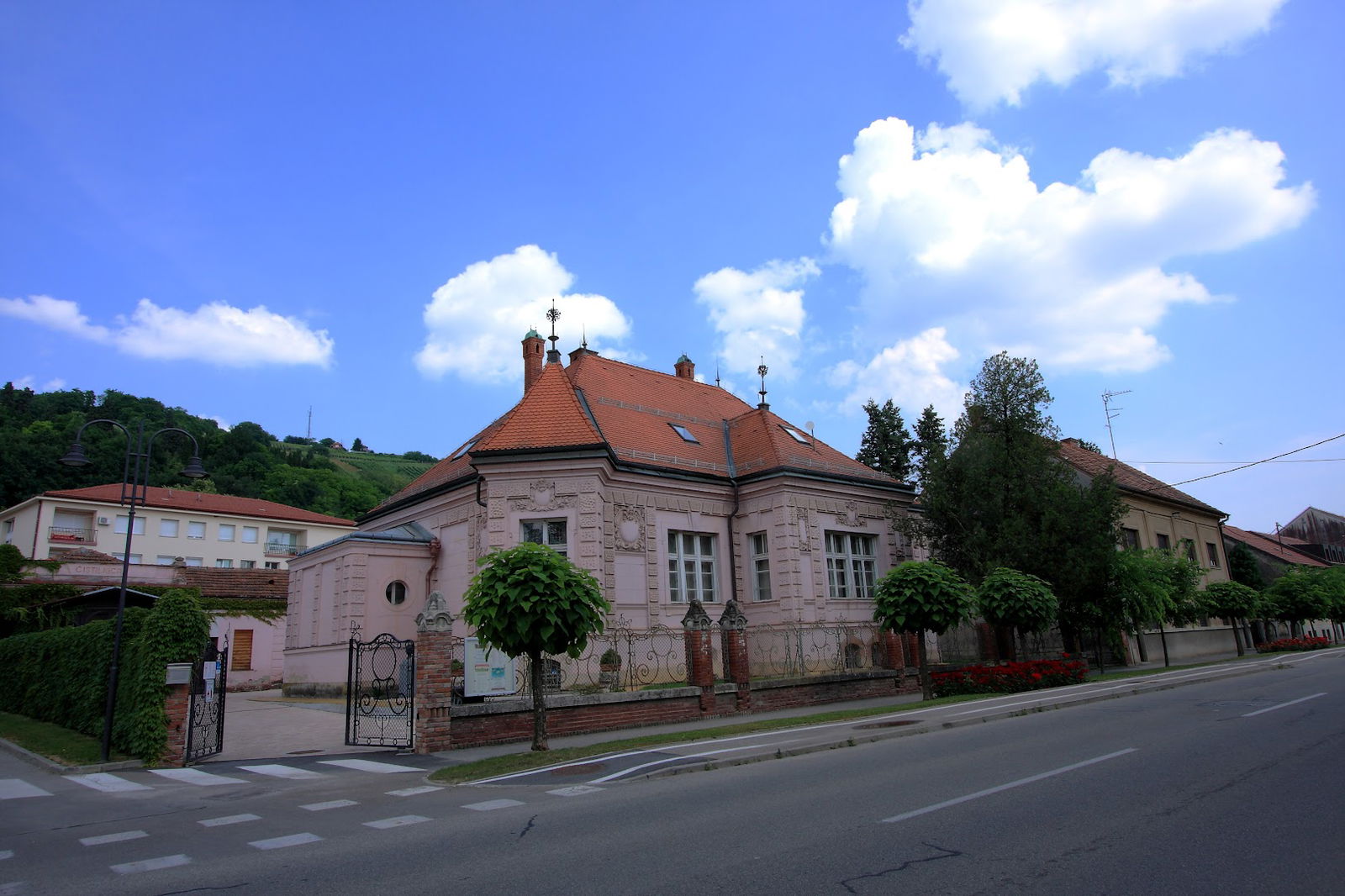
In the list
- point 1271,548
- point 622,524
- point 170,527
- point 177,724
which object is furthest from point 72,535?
point 1271,548

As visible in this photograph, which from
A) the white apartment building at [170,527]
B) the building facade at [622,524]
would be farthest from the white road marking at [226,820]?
the white apartment building at [170,527]

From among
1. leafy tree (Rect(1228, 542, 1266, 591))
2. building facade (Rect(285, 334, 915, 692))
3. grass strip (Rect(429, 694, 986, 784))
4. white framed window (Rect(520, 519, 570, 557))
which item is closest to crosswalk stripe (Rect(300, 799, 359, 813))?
grass strip (Rect(429, 694, 986, 784))

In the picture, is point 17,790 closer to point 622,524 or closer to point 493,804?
point 493,804

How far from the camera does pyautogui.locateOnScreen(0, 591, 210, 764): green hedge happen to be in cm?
1339

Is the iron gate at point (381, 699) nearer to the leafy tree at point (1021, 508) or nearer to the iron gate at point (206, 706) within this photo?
the iron gate at point (206, 706)

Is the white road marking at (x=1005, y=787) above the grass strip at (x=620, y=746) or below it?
above

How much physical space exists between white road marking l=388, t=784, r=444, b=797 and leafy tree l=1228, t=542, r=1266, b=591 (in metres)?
58.6

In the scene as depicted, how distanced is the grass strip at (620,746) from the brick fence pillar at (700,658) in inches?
46.2

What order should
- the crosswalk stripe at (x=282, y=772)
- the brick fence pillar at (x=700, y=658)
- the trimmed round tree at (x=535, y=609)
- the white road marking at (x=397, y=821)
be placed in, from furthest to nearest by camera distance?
1. the brick fence pillar at (x=700, y=658)
2. the trimmed round tree at (x=535, y=609)
3. the crosswalk stripe at (x=282, y=772)
4. the white road marking at (x=397, y=821)

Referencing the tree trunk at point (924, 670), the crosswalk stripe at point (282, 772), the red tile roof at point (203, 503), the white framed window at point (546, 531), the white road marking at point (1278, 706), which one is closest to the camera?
the crosswalk stripe at point (282, 772)

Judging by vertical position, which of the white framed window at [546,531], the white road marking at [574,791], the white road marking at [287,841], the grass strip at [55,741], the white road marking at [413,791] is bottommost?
the white road marking at [413,791]

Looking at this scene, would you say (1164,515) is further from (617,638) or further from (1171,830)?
(1171,830)

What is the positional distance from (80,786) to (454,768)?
17.7 ft

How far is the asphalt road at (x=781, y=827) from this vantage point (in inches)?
216
